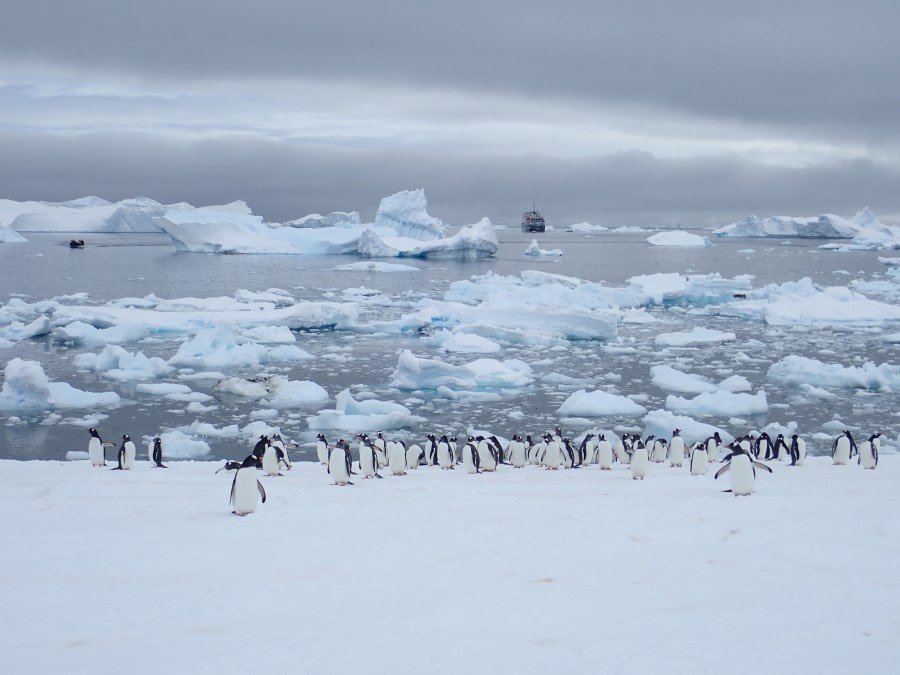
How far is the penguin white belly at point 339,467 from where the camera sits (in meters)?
7.46

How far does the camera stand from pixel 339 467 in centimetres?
749

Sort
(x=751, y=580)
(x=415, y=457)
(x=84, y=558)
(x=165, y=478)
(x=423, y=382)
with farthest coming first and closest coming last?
(x=423, y=382) < (x=415, y=457) < (x=165, y=478) < (x=84, y=558) < (x=751, y=580)

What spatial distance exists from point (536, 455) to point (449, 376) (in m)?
5.53

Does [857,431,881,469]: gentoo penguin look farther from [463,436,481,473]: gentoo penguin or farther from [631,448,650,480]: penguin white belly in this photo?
[463,436,481,473]: gentoo penguin

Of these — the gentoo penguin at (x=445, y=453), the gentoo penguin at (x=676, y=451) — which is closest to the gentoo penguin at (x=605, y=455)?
the gentoo penguin at (x=676, y=451)

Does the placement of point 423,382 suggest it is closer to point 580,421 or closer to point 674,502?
point 580,421

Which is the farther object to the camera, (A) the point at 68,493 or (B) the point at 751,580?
(A) the point at 68,493

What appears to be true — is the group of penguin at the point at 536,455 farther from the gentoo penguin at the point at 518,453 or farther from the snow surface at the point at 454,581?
the snow surface at the point at 454,581

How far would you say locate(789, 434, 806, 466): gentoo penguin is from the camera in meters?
9.05

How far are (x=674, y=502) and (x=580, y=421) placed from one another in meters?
7.20

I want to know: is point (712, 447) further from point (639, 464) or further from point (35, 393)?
point (35, 393)

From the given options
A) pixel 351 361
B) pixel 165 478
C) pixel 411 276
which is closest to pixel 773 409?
pixel 351 361

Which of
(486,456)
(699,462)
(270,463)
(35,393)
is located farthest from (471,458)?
(35,393)

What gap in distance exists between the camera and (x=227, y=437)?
39.4 ft
